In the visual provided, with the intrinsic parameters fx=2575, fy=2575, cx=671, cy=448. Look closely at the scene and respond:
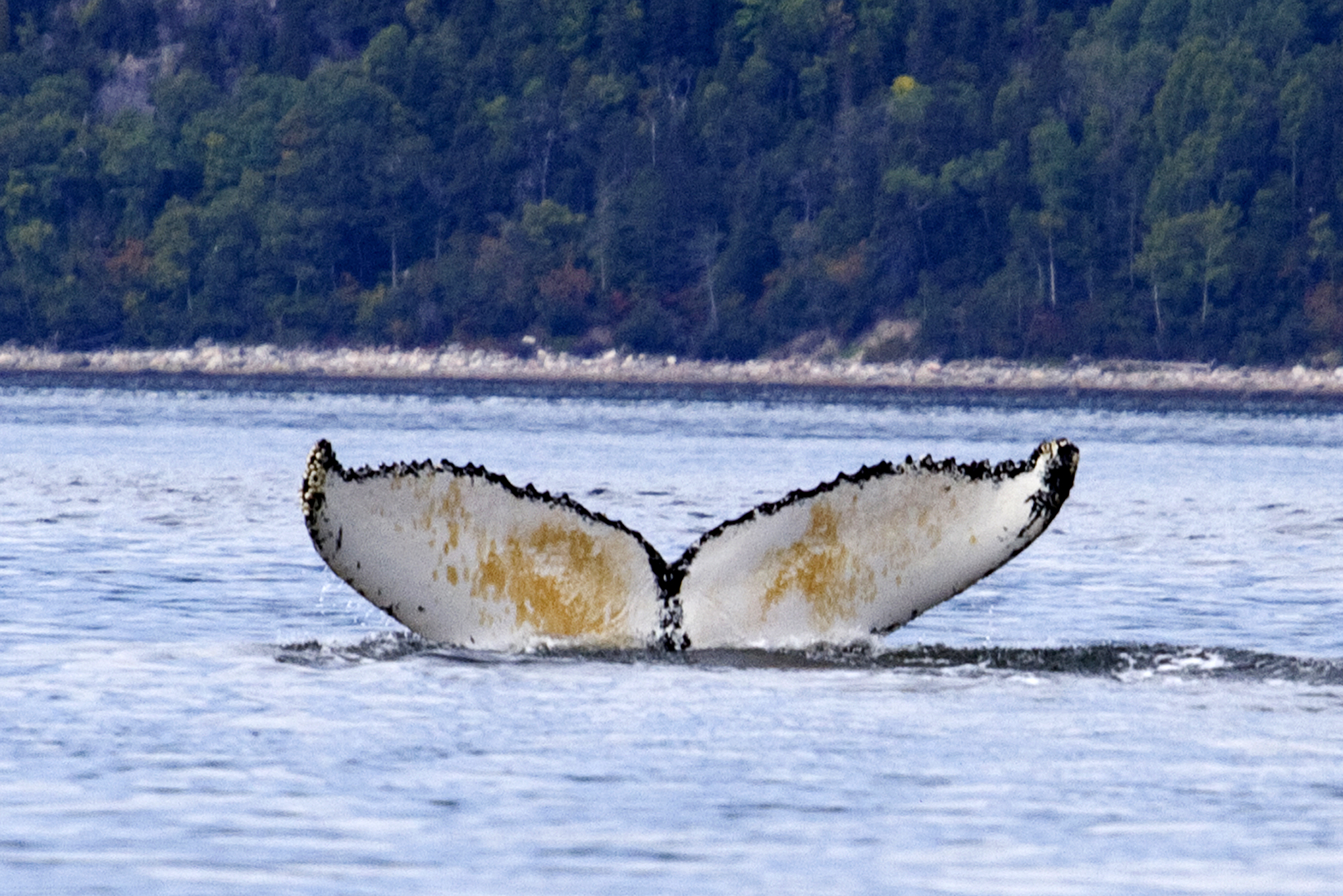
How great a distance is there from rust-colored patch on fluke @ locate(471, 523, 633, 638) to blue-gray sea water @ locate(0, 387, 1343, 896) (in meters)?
0.48

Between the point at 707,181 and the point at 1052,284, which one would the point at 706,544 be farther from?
the point at 707,181

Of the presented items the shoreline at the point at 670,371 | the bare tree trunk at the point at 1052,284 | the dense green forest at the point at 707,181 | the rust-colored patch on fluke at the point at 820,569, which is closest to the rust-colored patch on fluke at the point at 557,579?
the rust-colored patch on fluke at the point at 820,569

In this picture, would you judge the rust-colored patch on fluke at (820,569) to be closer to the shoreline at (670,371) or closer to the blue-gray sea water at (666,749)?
the blue-gray sea water at (666,749)

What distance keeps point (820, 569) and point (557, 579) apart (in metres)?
1.11

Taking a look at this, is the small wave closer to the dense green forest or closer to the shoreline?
the shoreline

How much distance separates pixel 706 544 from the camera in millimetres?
10883

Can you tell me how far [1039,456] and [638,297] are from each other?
13599cm

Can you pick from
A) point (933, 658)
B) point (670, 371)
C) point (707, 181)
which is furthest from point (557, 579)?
point (707, 181)

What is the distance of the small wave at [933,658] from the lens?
473 inches

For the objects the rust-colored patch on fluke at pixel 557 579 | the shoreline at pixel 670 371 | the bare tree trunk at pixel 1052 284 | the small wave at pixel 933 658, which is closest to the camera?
the rust-colored patch on fluke at pixel 557 579

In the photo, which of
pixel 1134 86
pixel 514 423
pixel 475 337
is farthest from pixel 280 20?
pixel 514 423

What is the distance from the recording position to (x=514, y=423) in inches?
3078

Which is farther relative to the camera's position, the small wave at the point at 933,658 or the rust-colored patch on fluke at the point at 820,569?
the small wave at the point at 933,658

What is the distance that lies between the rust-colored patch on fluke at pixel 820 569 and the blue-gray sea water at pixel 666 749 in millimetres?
618
